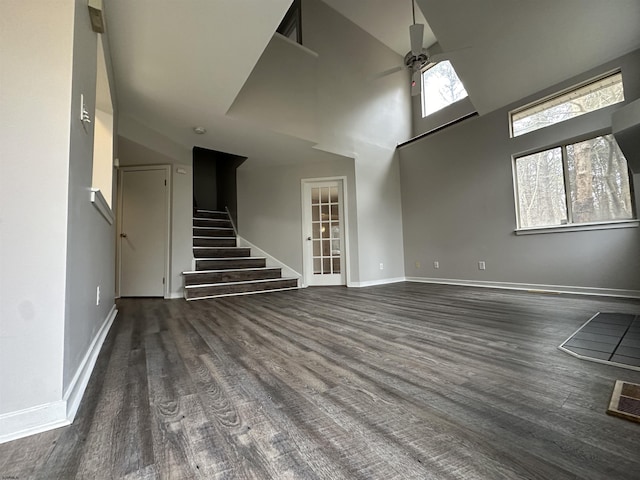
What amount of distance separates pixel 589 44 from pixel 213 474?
16.1 ft

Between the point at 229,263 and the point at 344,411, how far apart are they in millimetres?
3787

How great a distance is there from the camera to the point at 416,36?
11.7 ft

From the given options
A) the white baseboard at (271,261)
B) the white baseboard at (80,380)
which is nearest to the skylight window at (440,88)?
the white baseboard at (271,261)

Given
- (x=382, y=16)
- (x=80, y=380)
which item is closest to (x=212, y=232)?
(x=80, y=380)

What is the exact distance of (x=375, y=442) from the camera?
0.85m

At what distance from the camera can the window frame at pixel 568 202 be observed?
9.93 feet

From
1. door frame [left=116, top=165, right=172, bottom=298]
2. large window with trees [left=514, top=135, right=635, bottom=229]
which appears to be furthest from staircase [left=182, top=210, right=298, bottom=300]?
large window with trees [left=514, top=135, right=635, bottom=229]

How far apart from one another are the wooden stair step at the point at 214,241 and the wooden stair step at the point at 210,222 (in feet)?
1.91

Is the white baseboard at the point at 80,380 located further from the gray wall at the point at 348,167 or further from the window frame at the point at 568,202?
the window frame at the point at 568,202

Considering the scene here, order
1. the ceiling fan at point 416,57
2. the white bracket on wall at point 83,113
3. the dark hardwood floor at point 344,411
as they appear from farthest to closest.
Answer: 1. the ceiling fan at point 416,57
2. the white bracket on wall at point 83,113
3. the dark hardwood floor at point 344,411

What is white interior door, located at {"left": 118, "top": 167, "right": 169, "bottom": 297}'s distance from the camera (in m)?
3.99

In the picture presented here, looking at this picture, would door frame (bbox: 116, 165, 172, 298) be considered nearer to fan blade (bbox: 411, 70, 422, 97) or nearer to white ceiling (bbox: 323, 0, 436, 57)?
fan blade (bbox: 411, 70, 422, 97)

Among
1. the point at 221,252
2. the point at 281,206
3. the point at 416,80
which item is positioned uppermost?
the point at 416,80

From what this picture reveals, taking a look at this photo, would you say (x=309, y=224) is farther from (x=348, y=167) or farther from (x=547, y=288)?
(x=547, y=288)
